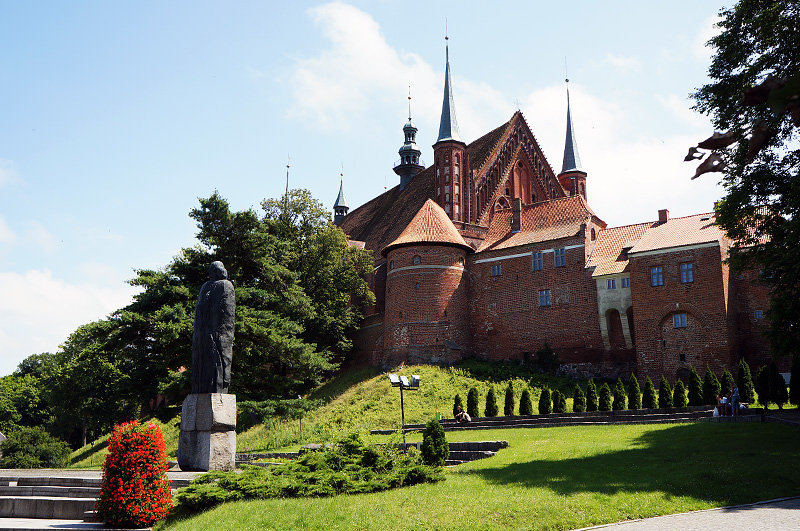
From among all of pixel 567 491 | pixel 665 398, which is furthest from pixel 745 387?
pixel 567 491

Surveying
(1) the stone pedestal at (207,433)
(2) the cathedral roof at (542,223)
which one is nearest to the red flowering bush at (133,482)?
(1) the stone pedestal at (207,433)

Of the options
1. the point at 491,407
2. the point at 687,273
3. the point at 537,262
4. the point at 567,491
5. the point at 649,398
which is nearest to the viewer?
the point at 567,491

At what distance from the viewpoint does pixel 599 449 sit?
18812mm

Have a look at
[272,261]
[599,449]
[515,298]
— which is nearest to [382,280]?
[515,298]

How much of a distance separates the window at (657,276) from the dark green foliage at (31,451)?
31646 millimetres

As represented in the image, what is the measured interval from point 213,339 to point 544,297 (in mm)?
30164

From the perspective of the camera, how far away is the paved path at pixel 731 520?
1066cm

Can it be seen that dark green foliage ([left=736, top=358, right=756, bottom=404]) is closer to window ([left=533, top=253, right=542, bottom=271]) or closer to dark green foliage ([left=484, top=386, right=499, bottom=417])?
dark green foliage ([left=484, top=386, right=499, bottom=417])

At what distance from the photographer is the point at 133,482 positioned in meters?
12.7

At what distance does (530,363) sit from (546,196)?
16.4m

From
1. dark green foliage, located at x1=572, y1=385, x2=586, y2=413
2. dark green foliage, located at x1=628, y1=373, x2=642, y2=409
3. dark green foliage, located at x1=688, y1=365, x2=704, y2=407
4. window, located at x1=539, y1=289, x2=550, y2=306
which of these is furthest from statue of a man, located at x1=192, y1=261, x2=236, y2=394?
window, located at x1=539, y1=289, x2=550, y2=306

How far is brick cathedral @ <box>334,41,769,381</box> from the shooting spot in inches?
1439

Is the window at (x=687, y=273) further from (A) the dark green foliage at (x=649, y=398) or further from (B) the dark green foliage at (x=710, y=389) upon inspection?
(B) the dark green foliage at (x=710, y=389)

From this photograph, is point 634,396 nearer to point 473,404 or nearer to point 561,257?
point 473,404
